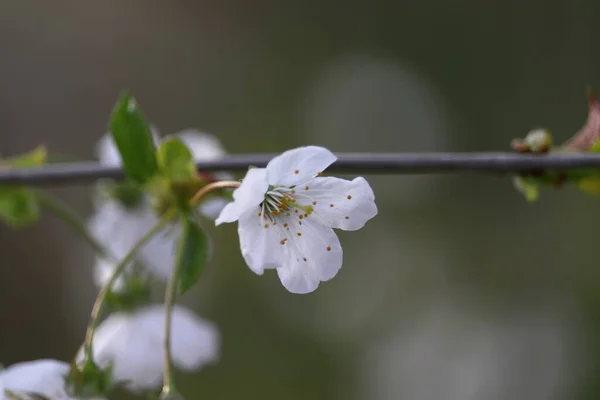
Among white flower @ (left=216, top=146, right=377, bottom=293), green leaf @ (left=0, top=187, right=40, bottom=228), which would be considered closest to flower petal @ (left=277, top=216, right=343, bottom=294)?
white flower @ (left=216, top=146, right=377, bottom=293)

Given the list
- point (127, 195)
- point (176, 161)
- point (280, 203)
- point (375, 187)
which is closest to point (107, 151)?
point (127, 195)

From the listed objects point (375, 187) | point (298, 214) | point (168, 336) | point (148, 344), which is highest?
point (298, 214)

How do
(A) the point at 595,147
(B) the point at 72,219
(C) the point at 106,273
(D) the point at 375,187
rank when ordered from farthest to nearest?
(D) the point at 375,187, (C) the point at 106,273, (B) the point at 72,219, (A) the point at 595,147

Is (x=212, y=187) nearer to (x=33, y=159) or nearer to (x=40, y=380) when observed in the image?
(x=40, y=380)

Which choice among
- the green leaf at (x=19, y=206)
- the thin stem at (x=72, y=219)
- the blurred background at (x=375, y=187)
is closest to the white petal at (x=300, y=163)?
the thin stem at (x=72, y=219)

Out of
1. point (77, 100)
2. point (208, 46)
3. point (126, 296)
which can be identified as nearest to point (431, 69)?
point (208, 46)

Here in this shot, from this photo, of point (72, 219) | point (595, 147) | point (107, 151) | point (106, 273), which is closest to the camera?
point (595, 147)
